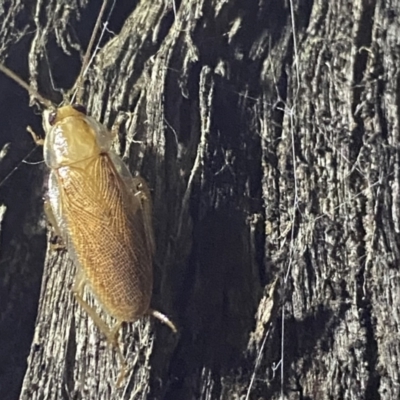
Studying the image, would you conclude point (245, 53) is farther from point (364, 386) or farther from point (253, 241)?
point (364, 386)

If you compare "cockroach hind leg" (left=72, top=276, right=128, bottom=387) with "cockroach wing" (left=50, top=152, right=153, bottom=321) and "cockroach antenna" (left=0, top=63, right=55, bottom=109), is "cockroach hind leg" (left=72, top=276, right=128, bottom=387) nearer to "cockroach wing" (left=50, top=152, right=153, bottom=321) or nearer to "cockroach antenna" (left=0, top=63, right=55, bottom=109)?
"cockroach wing" (left=50, top=152, right=153, bottom=321)

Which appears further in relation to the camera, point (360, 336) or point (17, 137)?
point (17, 137)

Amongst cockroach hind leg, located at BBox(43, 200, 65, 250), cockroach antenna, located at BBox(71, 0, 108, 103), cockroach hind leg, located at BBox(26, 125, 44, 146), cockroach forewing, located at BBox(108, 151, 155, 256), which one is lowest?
cockroach hind leg, located at BBox(43, 200, 65, 250)

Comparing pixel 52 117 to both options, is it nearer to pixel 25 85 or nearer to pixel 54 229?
pixel 25 85

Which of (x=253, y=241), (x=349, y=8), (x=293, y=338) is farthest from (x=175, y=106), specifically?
(x=293, y=338)

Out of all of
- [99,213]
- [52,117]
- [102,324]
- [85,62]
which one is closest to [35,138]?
[52,117]

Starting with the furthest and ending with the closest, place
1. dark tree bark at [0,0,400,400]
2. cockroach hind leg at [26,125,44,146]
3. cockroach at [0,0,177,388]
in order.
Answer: cockroach hind leg at [26,125,44,146] < cockroach at [0,0,177,388] < dark tree bark at [0,0,400,400]

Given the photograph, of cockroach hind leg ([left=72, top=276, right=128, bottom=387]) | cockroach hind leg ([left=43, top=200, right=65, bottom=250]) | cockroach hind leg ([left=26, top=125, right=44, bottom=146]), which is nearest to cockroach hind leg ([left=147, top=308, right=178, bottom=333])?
cockroach hind leg ([left=72, top=276, right=128, bottom=387])
